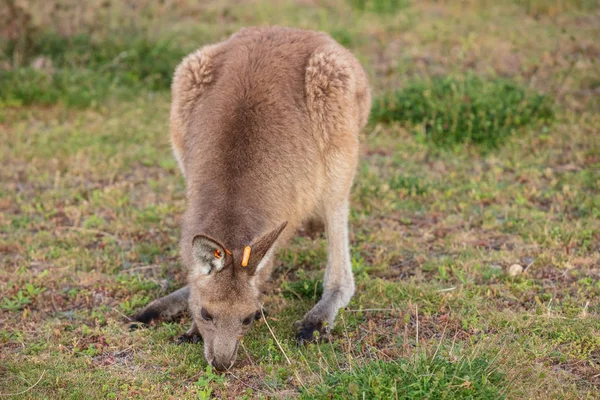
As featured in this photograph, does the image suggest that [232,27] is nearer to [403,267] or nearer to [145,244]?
[145,244]

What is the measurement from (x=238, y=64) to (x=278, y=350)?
1705mm

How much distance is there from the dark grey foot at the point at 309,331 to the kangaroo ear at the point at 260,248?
0.66 m

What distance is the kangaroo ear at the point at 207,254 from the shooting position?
3.55 meters

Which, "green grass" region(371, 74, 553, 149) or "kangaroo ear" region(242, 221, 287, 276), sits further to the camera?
"green grass" region(371, 74, 553, 149)

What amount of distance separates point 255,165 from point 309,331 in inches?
38.0

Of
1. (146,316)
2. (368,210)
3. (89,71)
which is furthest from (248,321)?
(89,71)

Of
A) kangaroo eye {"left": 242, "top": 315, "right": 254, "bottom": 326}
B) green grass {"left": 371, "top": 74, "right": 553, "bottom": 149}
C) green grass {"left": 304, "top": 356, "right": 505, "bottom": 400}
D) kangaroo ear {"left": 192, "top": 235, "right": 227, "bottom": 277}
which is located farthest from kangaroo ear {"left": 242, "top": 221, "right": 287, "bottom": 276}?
green grass {"left": 371, "top": 74, "right": 553, "bottom": 149}

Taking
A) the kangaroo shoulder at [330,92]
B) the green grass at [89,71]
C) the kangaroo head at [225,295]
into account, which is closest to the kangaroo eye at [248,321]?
the kangaroo head at [225,295]

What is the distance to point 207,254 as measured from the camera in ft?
12.0

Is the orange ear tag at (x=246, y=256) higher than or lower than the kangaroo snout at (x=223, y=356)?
higher

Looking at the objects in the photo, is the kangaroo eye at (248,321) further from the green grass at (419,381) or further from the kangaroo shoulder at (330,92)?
the kangaroo shoulder at (330,92)

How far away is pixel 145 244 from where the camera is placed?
214 inches

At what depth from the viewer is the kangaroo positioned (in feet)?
12.6

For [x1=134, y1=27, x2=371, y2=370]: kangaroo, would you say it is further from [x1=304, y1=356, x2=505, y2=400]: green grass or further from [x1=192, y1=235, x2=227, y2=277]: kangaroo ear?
[x1=304, y1=356, x2=505, y2=400]: green grass
